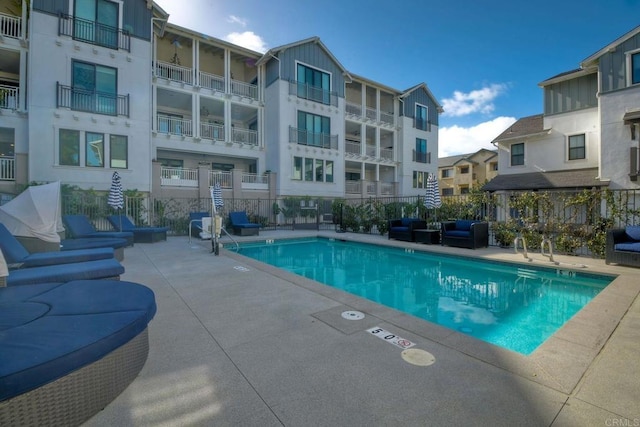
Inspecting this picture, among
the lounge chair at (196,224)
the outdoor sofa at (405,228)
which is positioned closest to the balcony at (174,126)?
the lounge chair at (196,224)

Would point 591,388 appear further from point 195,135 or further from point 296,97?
point 296,97

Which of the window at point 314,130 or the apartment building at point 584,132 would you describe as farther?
the window at point 314,130

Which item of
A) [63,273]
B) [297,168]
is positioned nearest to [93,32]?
[297,168]

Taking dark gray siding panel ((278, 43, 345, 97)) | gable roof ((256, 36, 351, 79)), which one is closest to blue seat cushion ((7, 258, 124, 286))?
dark gray siding panel ((278, 43, 345, 97))

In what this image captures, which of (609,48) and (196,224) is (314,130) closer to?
(196,224)

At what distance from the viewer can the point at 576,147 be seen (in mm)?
16609

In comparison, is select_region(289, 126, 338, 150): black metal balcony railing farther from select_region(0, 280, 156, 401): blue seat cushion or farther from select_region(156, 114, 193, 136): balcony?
select_region(0, 280, 156, 401): blue seat cushion

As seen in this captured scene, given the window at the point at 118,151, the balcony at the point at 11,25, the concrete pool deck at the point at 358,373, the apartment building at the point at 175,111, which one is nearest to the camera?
the concrete pool deck at the point at 358,373

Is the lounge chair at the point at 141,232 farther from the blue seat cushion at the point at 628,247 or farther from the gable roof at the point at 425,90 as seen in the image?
the gable roof at the point at 425,90

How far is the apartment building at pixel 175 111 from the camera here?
13102 millimetres

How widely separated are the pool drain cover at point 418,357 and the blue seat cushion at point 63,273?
3.89 metres

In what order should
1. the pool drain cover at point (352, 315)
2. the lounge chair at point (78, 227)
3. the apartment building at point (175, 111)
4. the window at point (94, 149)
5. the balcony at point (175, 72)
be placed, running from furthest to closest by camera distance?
the balcony at point (175, 72), the window at point (94, 149), the apartment building at point (175, 111), the lounge chair at point (78, 227), the pool drain cover at point (352, 315)

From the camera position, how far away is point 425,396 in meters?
2.10

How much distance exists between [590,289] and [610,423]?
513 cm
